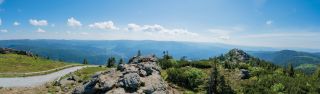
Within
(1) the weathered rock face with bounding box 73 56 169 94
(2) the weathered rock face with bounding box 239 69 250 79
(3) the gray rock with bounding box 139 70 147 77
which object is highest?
(3) the gray rock with bounding box 139 70 147 77

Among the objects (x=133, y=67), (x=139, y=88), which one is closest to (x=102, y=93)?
(x=139, y=88)

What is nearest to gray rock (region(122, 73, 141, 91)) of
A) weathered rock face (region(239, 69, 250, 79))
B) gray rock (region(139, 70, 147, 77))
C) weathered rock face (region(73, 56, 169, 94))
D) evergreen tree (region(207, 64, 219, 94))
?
weathered rock face (region(73, 56, 169, 94))

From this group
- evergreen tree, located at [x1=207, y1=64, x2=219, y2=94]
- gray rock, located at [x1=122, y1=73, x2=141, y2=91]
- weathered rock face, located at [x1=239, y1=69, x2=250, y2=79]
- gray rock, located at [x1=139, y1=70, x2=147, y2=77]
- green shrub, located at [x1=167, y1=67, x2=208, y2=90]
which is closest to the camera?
gray rock, located at [x1=122, y1=73, x2=141, y2=91]

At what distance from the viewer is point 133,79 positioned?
3073 cm

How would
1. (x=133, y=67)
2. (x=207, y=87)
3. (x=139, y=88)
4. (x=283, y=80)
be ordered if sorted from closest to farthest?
(x=139, y=88) < (x=133, y=67) < (x=207, y=87) < (x=283, y=80)

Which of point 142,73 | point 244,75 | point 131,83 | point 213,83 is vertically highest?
point 142,73

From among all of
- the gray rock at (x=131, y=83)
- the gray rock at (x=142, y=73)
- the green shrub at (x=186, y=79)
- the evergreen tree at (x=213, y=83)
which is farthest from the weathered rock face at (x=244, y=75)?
the gray rock at (x=131, y=83)

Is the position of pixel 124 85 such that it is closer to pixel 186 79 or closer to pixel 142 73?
pixel 142 73

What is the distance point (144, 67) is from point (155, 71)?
219cm

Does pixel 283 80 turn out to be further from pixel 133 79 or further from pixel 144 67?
pixel 133 79

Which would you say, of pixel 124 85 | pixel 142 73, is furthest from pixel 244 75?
pixel 124 85

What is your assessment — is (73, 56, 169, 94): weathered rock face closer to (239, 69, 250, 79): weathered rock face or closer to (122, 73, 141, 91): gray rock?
(122, 73, 141, 91): gray rock

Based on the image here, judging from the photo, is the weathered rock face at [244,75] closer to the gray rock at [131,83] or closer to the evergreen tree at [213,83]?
the evergreen tree at [213,83]

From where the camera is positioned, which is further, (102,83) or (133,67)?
(133,67)
